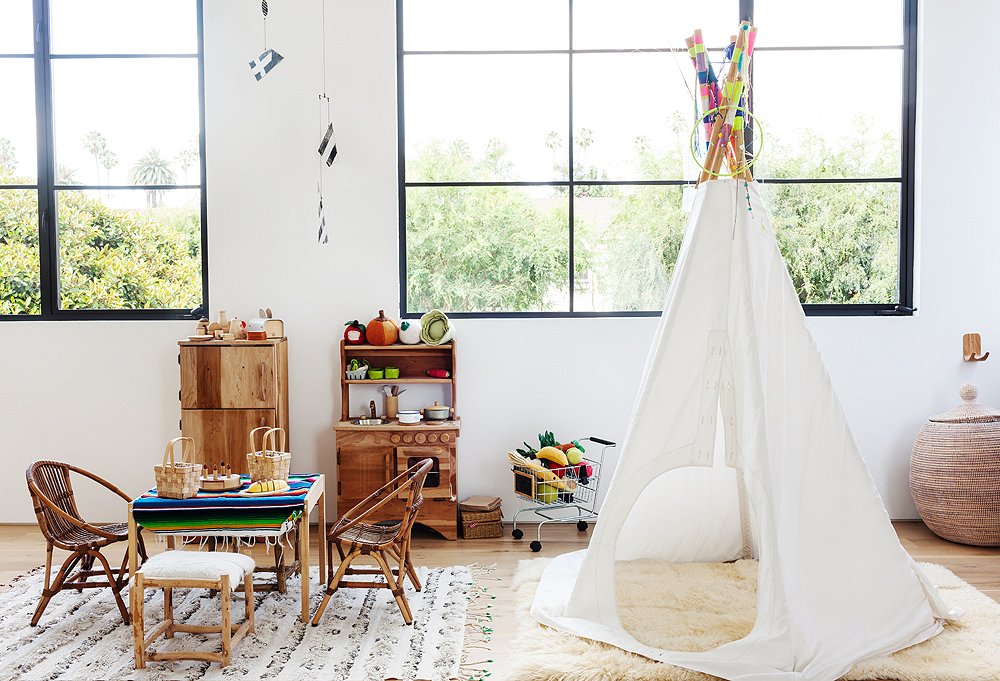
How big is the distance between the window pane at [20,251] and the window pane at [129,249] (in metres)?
0.16

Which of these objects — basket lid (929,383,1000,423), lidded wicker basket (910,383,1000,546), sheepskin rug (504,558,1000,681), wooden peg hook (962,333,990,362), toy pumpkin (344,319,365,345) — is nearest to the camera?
sheepskin rug (504,558,1000,681)

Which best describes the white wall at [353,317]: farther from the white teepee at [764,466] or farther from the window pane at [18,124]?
the white teepee at [764,466]

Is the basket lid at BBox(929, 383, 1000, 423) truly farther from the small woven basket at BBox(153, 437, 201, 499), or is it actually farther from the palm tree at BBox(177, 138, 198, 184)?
the palm tree at BBox(177, 138, 198, 184)

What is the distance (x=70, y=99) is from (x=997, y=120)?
5814 mm

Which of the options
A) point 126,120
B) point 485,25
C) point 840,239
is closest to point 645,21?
point 485,25

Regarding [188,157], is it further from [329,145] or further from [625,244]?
[625,244]

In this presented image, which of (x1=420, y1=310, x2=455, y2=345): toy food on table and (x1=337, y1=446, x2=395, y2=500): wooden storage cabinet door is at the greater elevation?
(x1=420, y1=310, x2=455, y2=345): toy food on table

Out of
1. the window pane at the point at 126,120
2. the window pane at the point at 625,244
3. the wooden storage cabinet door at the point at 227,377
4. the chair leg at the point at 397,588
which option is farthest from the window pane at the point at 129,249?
the chair leg at the point at 397,588

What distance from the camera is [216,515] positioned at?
3430 mm

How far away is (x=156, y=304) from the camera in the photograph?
17.6ft

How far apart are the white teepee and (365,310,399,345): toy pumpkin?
1.91 metres

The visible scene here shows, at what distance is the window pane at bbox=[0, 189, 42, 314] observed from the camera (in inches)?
211

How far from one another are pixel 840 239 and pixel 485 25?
2.62m

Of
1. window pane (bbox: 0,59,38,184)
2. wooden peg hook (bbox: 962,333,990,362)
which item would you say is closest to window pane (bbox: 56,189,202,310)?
window pane (bbox: 0,59,38,184)
